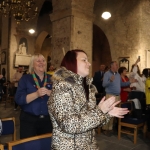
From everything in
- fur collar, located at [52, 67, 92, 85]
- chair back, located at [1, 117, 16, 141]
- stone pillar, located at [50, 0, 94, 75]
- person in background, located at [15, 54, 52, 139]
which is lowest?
chair back, located at [1, 117, 16, 141]

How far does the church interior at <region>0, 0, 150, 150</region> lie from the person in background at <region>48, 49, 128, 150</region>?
88.4 inches

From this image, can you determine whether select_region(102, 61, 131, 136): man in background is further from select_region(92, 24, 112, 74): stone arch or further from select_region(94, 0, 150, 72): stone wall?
select_region(92, 24, 112, 74): stone arch

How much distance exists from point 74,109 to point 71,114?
0.21ft

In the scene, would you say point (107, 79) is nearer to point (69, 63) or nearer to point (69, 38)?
point (69, 38)

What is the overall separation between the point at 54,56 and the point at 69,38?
37.4 inches

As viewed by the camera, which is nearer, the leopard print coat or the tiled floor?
the leopard print coat

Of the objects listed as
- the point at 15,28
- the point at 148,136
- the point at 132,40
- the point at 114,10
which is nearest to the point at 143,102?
the point at 148,136

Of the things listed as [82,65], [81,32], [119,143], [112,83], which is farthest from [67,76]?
[81,32]

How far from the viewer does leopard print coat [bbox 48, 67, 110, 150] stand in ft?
4.31

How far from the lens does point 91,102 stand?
155 centimetres

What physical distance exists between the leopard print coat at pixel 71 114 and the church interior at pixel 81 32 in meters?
2.34

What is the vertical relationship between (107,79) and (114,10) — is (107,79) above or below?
below

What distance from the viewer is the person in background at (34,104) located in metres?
2.29

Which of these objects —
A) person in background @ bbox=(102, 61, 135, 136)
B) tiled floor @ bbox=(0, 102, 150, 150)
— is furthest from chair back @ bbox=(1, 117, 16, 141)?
person in background @ bbox=(102, 61, 135, 136)
